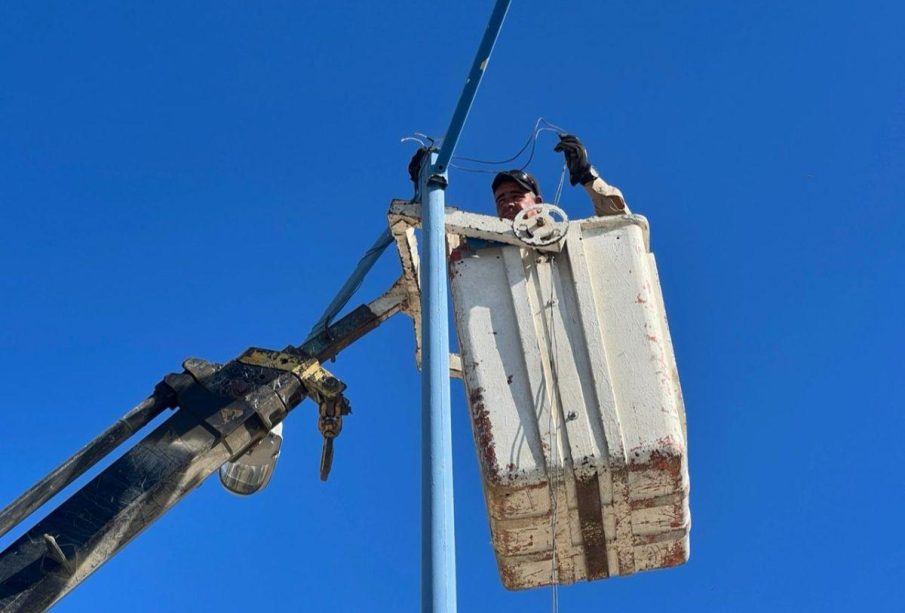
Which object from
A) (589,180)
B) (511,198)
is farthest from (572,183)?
(511,198)

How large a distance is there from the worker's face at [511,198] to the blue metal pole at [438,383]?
147 cm

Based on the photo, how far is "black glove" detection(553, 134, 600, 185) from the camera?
22.2 feet

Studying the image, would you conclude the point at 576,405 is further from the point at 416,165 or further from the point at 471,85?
the point at 416,165

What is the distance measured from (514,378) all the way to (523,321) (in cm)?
36

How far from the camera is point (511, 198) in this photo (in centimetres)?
684

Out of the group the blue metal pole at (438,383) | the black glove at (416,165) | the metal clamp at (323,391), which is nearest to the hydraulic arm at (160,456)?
the metal clamp at (323,391)

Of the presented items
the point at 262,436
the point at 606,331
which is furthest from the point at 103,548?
the point at 606,331

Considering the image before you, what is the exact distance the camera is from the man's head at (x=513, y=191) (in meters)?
6.76

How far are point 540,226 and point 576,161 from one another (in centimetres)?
118

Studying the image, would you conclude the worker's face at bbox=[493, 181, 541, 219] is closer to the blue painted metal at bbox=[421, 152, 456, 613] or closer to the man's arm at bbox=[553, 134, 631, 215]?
the man's arm at bbox=[553, 134, 631, 215]

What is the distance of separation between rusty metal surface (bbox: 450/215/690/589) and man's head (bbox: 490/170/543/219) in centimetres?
91

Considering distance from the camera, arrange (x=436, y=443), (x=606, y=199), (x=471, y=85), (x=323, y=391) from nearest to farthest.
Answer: (x=436, y=443) → (x=471, y=85) → (x=323, y=391) → (x=606, y=199)

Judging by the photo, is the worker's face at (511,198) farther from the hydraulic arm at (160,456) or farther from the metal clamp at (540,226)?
the hydraulic arm at (160,456)

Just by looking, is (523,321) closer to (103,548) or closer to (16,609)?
(103,548)
